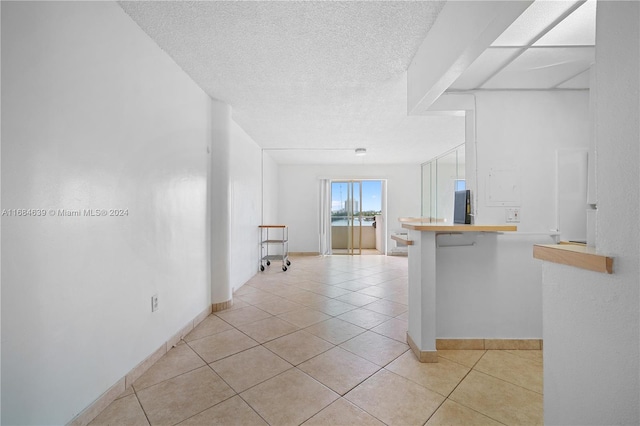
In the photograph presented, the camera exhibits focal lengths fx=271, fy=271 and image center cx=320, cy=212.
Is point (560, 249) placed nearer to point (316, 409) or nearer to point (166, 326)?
point (316, 409)

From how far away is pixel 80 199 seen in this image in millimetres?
1445

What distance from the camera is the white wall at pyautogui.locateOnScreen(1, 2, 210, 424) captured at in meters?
1.15

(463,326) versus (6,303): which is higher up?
(6,303)

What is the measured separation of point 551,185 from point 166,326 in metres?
3.45

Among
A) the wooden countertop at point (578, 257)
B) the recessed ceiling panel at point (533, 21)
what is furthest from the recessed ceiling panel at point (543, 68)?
the wooden countertop at point (578, 257)

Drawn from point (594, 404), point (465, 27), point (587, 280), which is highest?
point (465, 27)

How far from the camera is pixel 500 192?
233cm

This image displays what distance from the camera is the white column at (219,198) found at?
315cm

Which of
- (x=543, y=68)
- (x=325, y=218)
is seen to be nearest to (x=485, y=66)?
(x=543, y=68)

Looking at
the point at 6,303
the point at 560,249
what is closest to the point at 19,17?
the point at 6,303

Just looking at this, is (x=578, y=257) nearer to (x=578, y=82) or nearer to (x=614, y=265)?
(x=614, y=265)

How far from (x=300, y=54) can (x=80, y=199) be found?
179cm

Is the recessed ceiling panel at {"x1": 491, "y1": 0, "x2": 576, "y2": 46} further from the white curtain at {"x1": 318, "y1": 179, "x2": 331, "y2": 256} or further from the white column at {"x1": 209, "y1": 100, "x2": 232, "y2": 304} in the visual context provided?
the white curtain at {"x1": 318, "y1": 179, "x2": 331, "y2": 256}

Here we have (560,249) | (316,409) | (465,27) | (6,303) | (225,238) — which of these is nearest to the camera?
(560,249)
